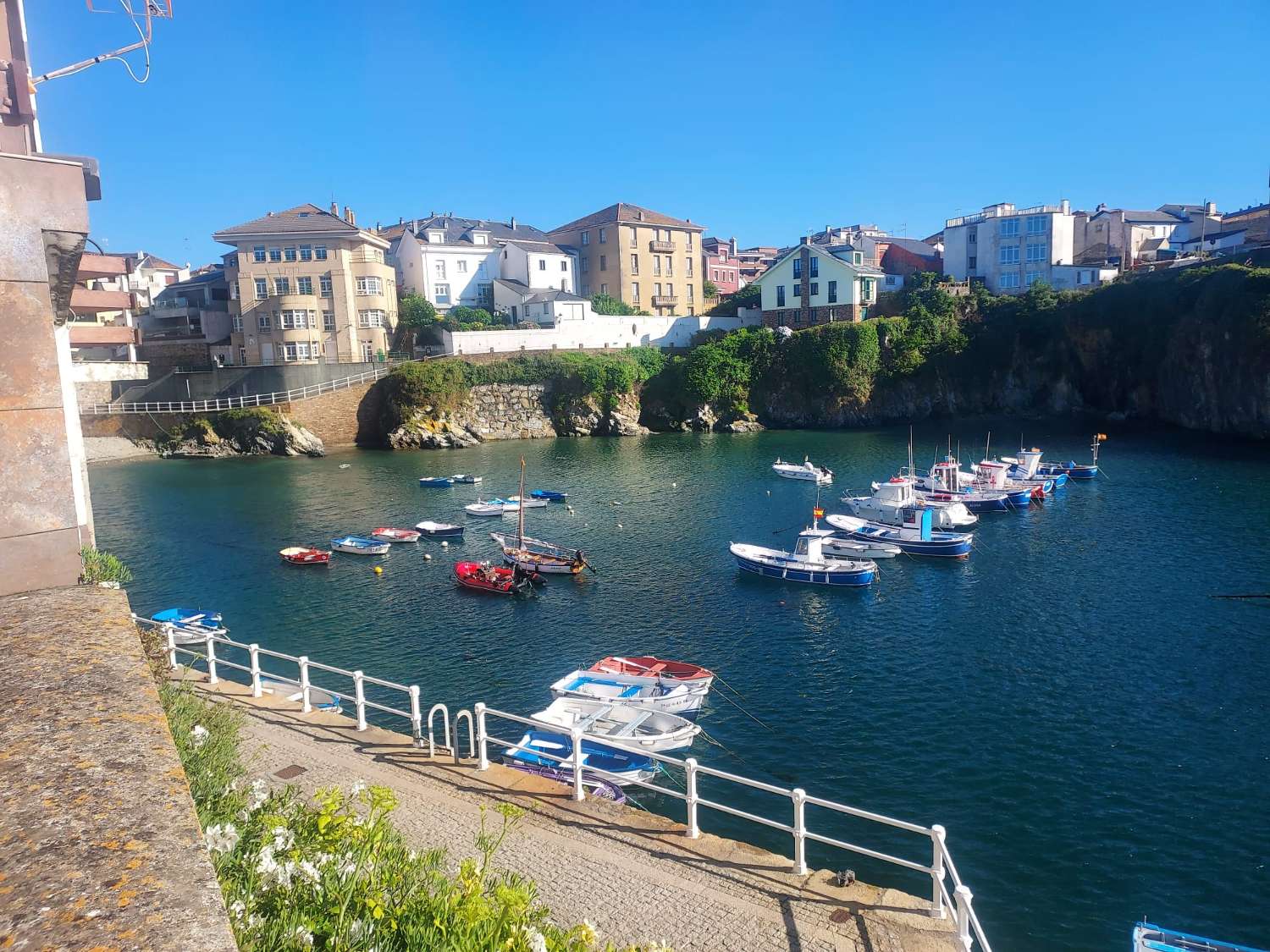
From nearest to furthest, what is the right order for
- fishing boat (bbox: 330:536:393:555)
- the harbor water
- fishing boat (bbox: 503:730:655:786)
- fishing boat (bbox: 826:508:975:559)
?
the harbor water, fishing boat (bbox: 503:730:655:786), fishing boat (bbox: 826:508:975:559), fishing boat (bbox: 330:536:393:555)

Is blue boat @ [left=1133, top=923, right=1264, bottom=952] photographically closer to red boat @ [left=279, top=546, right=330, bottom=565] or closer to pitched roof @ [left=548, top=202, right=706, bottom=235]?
red boat @ [left=279, top=546, right=330, bottom=565]

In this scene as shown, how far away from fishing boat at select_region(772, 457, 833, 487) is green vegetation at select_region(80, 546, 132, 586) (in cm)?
4486

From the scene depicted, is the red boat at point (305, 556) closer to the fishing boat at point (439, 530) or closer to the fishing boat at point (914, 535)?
the fishing boat at point (439, 530)

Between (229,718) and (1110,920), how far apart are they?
1422 cm

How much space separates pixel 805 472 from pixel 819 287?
3731cm

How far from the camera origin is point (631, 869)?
975 cm

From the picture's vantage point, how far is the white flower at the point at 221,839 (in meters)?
5.48

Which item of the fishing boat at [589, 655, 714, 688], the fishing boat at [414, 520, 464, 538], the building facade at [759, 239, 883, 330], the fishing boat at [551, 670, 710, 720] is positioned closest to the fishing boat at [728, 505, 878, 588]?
the fishing boat at [589, 655, 714, 688]

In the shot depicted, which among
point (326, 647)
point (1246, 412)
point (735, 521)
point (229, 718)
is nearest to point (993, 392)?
point (1246, 412)

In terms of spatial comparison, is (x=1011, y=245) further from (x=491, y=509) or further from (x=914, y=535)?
(x=491, y=509)

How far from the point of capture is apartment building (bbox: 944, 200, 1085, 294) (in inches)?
3396

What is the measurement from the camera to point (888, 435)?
247ft

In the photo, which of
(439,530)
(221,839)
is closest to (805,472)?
(439,530)

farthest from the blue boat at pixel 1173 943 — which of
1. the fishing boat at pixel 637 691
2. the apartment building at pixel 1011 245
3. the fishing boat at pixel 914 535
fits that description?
the apartment building at pixel 1011 245
